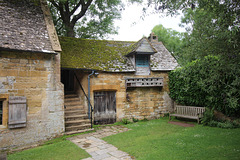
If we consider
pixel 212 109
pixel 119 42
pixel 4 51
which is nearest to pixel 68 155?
pixel 4 51

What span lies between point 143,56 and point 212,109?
5.33 meters

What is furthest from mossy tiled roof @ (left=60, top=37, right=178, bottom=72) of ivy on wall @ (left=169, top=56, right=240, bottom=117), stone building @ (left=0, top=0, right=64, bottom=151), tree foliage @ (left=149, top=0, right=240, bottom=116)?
tree foliage @ (left=149, top=0, right=240, bottom=116)

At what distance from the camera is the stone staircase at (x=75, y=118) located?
336 inches

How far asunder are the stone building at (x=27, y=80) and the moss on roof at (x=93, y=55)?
5.39 feet

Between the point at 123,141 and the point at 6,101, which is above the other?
the point at 6,101

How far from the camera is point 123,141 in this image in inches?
272

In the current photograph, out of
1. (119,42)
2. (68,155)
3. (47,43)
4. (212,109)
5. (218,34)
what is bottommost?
(68,155)

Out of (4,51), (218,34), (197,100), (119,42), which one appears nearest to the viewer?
(218,34)

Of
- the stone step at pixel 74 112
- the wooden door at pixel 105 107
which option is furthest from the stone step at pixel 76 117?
the wooden door at pixel 105 107

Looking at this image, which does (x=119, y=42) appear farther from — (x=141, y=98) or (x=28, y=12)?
(x=28, y=12)

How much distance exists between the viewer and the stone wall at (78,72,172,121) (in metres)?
10.3

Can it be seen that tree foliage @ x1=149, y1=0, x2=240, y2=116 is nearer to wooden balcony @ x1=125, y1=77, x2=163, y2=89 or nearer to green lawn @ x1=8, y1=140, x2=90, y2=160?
green lawn @ x1=8, y1=140, x2=90, y2=160

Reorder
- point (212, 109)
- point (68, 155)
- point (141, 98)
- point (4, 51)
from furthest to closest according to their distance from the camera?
point (141, 98)
point (212, 109)
point (4, 51)
point (68, 155)

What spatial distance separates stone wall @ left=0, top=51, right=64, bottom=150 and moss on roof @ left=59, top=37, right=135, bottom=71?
61.0 inches
